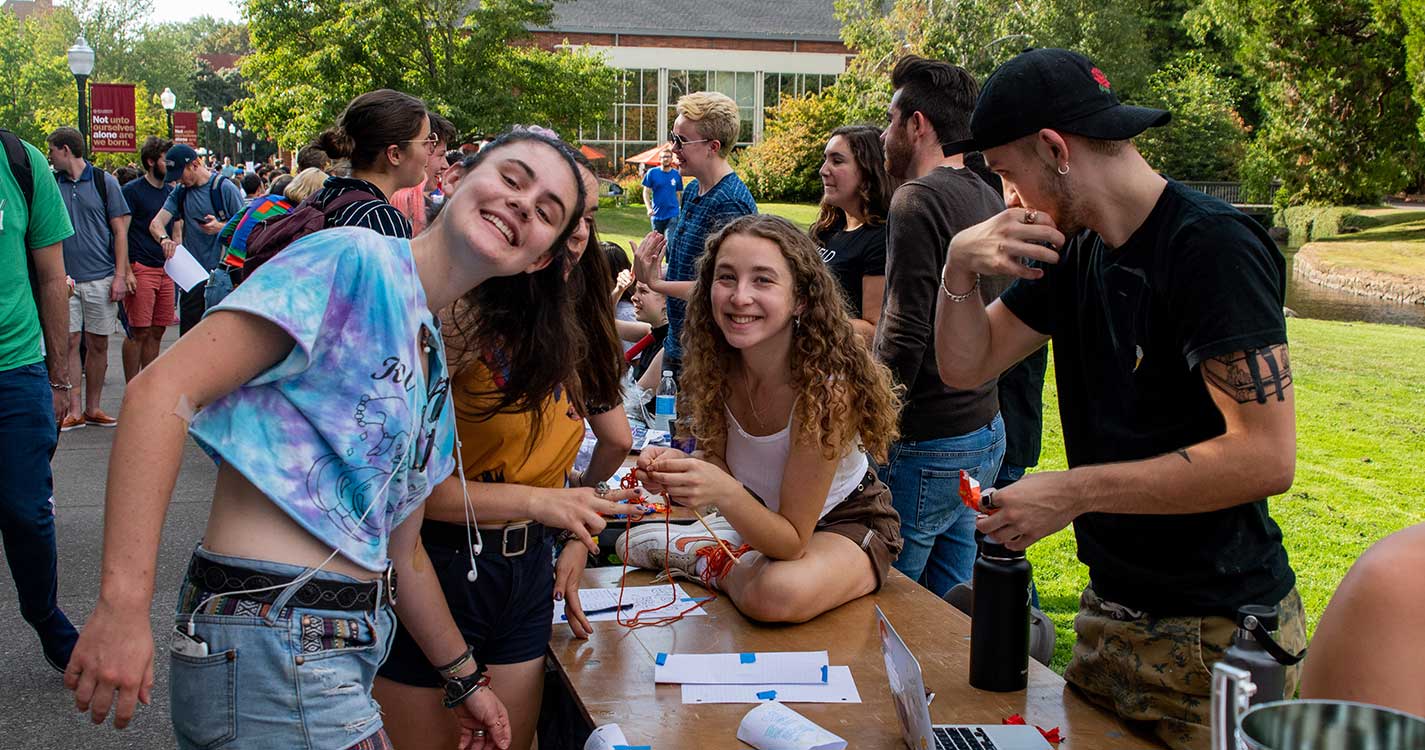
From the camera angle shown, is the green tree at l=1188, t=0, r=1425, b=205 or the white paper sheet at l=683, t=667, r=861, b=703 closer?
the white paper sheet at l=683, t=667, r=861, b=703

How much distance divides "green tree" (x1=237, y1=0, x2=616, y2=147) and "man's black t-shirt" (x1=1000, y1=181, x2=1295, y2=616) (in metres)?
32.1

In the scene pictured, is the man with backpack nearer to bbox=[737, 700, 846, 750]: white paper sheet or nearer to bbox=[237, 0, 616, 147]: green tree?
bbox=[737, 700, 846, 750]: white paper sheet

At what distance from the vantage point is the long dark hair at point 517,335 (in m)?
2.66

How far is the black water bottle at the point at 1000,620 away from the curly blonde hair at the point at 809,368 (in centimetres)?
70

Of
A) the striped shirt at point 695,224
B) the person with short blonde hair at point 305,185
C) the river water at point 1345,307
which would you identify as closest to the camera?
the striped shirt at point 695,224

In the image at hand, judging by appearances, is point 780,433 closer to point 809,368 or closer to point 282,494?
point 809,368

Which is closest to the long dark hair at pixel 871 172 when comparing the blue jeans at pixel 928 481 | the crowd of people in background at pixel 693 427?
the crowd of people in background at pixel 693 427

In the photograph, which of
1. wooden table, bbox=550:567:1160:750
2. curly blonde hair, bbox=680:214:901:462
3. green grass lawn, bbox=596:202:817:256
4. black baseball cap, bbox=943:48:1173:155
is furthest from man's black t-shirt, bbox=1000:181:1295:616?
green grass lawn, bbox=596:202:817:256

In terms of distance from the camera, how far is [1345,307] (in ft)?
75.8

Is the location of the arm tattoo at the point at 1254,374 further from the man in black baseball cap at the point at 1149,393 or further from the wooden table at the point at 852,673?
the wooden table at the point at 852,673

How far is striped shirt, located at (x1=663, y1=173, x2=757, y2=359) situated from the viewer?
5.31 m

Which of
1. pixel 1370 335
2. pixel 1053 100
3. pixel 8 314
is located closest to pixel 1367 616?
pixel 1053 100

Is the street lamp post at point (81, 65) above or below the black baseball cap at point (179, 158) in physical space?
above

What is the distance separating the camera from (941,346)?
2711 millimetres
